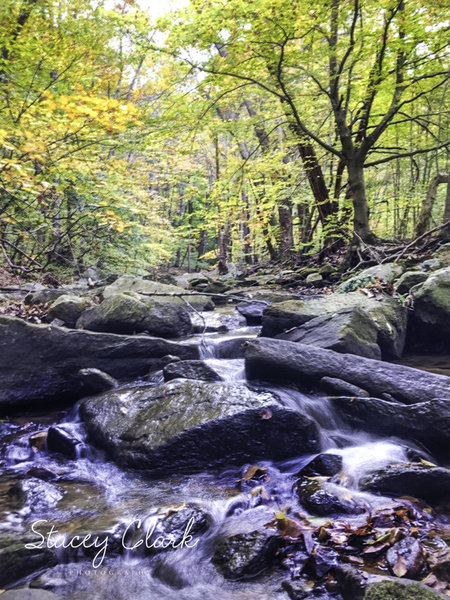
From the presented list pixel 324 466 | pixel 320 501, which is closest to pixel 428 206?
pixel 324 466

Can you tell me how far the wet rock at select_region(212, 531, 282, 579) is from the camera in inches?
77.6

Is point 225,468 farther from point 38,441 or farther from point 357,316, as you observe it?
point 357,316

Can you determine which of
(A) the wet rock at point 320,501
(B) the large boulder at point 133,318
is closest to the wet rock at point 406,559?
(A) the wet rock at point 320,501

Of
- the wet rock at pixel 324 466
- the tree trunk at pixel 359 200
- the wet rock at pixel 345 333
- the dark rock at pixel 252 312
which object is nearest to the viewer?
the wet rock at pixel 324 466

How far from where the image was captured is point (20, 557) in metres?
1.99

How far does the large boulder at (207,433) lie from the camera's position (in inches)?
122

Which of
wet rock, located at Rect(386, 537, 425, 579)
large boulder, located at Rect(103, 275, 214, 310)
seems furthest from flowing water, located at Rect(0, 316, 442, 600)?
large boulder, located at Rect(103, 275, 214, 310)

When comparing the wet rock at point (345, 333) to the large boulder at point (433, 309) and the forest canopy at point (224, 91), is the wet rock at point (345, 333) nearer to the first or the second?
the large boulder at point (433, 309)

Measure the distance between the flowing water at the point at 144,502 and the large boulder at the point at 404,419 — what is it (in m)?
0.10

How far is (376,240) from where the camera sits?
8234mm

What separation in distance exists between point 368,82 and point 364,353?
18.1 ft

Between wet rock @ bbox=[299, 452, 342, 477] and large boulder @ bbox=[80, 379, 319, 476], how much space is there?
0.27 meters

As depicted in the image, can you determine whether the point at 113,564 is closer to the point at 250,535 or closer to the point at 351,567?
the point at 250,535

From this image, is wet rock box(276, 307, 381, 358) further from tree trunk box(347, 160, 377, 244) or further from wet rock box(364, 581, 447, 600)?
tree trunk box(347, 160, 377, 244)
